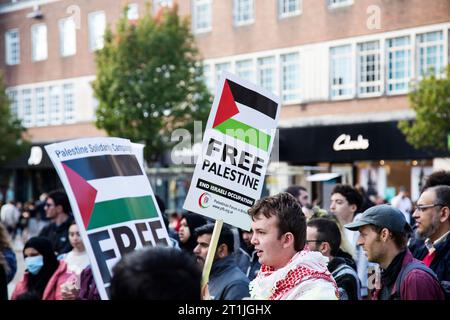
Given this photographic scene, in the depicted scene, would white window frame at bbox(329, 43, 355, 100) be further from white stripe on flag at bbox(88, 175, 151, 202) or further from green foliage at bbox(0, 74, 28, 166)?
white stripe on flag at bbox(88, 175, 151, 202)

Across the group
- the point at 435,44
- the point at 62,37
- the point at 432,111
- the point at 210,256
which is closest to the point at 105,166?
the point at 210,256

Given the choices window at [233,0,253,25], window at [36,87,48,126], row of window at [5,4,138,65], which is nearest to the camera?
window at [233,0,253,25]

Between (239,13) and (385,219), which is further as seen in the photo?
(239,13)

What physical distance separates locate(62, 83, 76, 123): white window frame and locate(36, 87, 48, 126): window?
1493 mm

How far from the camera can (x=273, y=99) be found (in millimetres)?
5457

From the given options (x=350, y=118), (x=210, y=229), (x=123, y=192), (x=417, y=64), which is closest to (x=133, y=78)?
(x=350, y=118)

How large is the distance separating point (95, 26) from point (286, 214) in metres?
30.9

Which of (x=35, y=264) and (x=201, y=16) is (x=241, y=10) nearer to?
(x=201, y=16)

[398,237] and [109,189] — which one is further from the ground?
[109,189]

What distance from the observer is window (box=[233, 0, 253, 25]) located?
1164 inches

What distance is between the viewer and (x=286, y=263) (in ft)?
13.9

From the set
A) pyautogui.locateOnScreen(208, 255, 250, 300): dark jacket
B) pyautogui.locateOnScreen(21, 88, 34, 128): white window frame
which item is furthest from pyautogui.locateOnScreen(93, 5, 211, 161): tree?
pyautogui.locateOnScreen(208, 255, 250, 300): dark jacket

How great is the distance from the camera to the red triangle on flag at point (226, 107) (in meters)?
5.23
